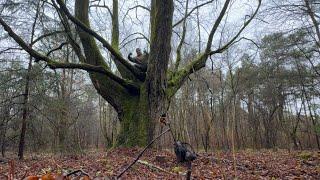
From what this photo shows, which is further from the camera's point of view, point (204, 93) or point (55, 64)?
point (204, 93)

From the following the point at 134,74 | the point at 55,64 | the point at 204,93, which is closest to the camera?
the point at 55,64

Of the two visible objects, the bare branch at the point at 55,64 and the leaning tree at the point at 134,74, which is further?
the leaning tree at the point at 134,74

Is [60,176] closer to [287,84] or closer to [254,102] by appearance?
[287,84]

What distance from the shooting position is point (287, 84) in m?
22.8

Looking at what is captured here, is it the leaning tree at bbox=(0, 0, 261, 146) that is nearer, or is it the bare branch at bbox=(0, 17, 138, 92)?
the bare branch at bbox=(0, 17, 138, 92)

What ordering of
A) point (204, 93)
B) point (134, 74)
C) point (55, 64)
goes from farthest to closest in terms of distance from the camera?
point (204, 93) < point (134, 74) < point (55, 64)

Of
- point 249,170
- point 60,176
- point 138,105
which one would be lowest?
point 249,170

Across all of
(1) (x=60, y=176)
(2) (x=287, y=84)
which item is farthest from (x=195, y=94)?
(1) (x=60, y=176)

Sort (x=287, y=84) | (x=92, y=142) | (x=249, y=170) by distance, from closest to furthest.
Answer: (x=249, y=170), (x=287, y=84), (x=92, y=142)

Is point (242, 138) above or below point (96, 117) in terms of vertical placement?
below

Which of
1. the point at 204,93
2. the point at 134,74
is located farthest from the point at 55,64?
the point at 204,93

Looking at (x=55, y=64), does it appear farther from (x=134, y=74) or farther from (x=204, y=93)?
(x=204, y=93)

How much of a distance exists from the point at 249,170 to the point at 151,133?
11.1ft

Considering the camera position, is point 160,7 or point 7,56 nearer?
point 160,7
